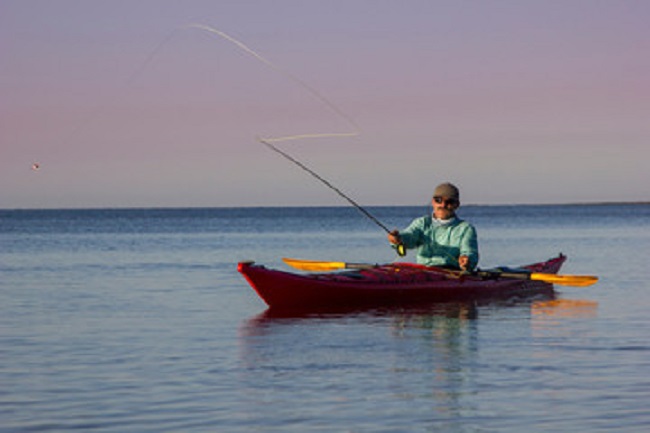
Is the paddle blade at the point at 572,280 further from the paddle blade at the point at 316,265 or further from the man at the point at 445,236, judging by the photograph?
the paddle blade at the point at 316,265

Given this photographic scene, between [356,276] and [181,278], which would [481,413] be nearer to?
[356,276]

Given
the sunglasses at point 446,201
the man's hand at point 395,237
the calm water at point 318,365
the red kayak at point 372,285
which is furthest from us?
the sunglasses at point 446,201

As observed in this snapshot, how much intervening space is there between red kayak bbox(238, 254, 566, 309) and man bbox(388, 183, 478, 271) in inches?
11.8

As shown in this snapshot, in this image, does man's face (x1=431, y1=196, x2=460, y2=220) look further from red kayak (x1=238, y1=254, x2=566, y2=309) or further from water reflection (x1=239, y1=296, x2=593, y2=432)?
water reflection (x1=239, y1=296, x2=593, y2=432)

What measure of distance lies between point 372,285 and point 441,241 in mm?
1726

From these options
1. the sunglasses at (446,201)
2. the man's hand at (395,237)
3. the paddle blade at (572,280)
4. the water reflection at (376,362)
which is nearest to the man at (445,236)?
the sunglasses at (446,201)

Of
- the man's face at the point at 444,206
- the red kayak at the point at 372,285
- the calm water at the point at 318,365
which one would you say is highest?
the man's face at the point at 444,206

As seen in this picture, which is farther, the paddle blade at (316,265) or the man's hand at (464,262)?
the paddle blade at (316,265)

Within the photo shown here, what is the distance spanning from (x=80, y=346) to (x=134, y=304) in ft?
21.9

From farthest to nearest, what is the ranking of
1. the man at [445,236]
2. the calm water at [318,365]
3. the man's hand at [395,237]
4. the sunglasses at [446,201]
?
the sunglasses at [446,201]
the man at [445,236]
the man's hand at [395,237]
the calm water at [318,365]

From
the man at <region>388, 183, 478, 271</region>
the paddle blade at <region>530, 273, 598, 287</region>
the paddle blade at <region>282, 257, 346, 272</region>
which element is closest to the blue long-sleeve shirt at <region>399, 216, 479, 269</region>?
the man at <region>388, 183, 478, 271</region>

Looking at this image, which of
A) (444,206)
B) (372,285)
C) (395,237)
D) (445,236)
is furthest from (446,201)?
(372,285)

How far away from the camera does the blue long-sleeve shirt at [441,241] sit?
1900cm

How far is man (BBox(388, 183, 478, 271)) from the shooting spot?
1900 cm
